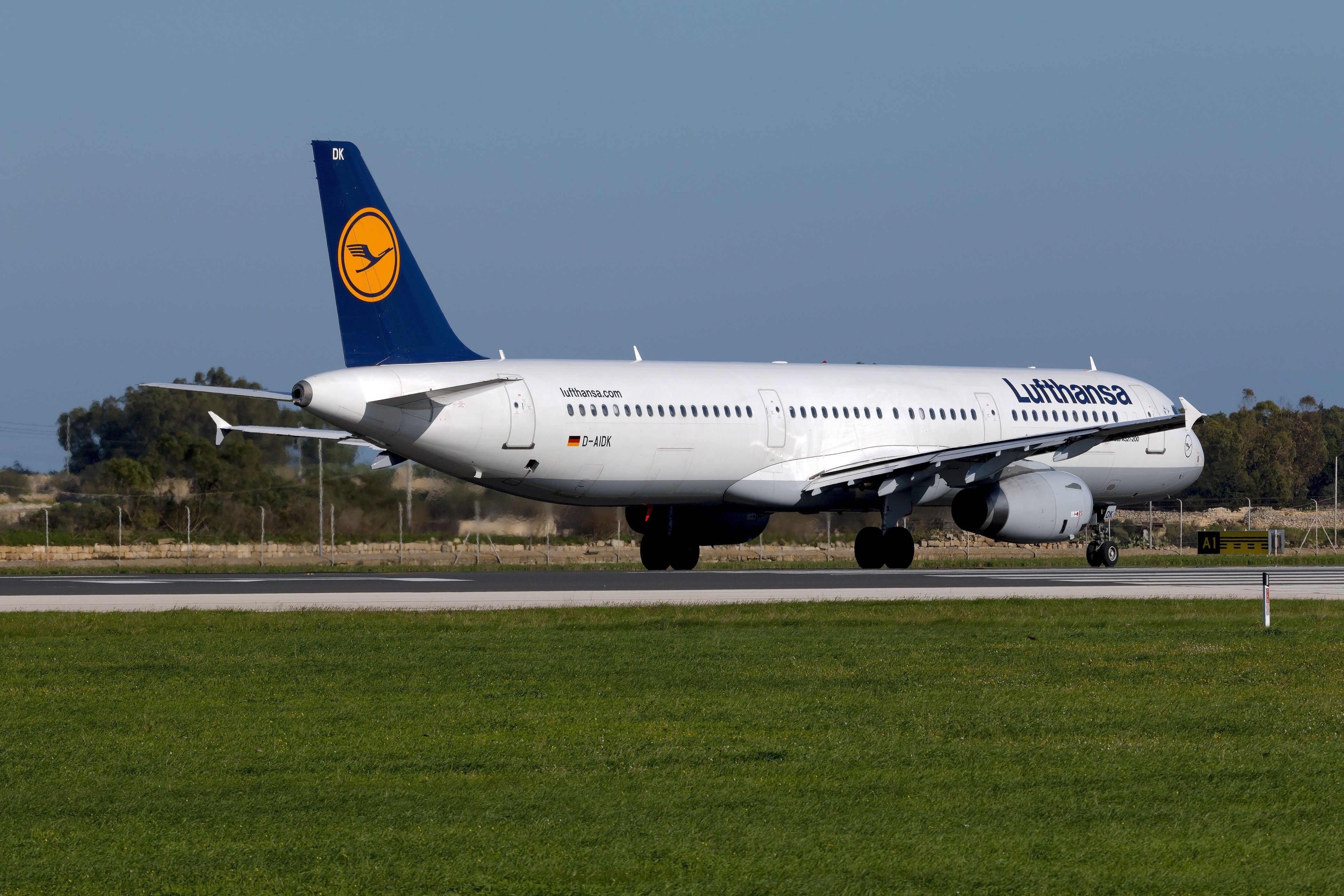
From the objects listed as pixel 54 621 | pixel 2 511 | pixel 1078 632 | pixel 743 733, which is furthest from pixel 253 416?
pixel 743 733

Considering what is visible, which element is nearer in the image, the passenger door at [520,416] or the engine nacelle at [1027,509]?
the passenger door at [520,416]

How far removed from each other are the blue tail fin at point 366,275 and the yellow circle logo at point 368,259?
1cm

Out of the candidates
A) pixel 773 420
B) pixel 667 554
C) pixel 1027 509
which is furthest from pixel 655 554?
pixel 1027 509

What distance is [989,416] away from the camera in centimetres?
3794

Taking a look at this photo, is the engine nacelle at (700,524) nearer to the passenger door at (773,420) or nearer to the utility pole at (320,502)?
the passenger door at (773,420)

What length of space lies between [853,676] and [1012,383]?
86.7ft

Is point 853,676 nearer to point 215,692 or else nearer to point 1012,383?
point 215,692

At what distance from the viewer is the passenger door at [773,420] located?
34.3 m

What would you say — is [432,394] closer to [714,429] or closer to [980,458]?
[714,429]

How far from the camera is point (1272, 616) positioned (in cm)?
2098

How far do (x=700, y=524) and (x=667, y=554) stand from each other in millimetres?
1211

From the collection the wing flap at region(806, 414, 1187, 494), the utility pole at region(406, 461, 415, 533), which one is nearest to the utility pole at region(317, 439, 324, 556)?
the utility pole at region(406, 461, 415, 533)

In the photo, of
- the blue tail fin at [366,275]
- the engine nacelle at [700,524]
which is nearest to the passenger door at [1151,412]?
the engine nacelle at [700,524]

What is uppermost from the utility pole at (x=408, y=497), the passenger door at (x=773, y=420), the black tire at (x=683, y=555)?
the passenger door at (x=773, y=420)
